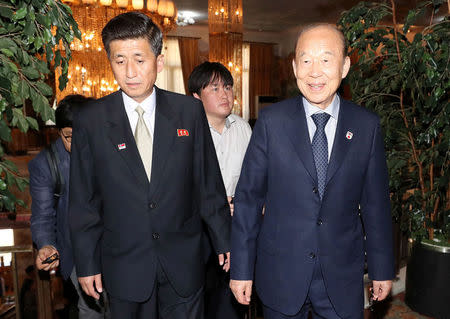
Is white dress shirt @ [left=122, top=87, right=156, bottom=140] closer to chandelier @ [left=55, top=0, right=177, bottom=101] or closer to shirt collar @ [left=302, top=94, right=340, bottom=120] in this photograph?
shirt collar @ [left=302, top=94, right=340, bottom=120]

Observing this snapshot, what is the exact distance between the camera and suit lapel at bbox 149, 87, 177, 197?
1585 millimetres

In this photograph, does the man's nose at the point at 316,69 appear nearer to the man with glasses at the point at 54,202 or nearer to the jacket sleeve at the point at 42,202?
the man with glasses at the point at 54,202

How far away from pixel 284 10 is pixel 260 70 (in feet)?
12.6

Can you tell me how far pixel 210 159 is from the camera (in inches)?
69.7

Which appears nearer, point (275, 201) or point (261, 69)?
point (275, 201)

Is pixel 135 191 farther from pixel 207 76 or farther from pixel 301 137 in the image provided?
pixel 207 76

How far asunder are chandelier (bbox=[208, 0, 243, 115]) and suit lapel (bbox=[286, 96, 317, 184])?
5.80 metres

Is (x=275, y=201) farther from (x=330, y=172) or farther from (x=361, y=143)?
(x=361, y=143)

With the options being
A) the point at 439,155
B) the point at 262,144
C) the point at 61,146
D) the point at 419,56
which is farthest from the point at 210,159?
the point at 439,155

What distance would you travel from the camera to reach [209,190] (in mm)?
1753

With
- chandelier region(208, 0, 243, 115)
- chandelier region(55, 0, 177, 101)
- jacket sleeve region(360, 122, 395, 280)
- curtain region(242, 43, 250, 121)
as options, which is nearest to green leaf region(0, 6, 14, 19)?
jacket sleeve region(360, 122, 395, 280)

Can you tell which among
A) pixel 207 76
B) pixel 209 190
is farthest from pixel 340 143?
pixel 207 76

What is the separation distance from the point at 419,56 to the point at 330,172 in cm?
111

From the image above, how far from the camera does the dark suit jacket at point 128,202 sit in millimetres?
1581
